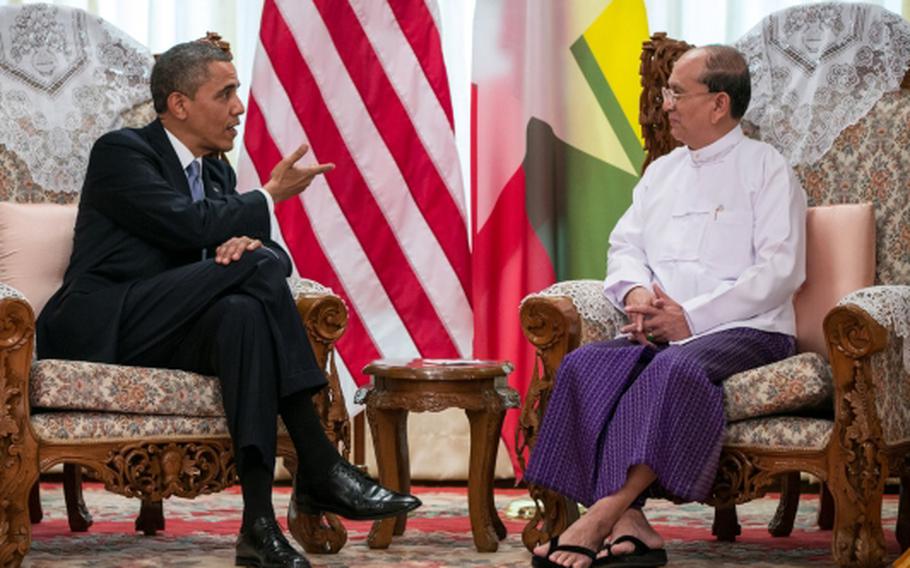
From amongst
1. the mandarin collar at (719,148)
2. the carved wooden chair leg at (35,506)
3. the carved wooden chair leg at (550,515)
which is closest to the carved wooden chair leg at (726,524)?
the carved wooden chair leg at (550,515)

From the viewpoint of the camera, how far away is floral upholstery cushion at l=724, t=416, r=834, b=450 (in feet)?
10.5

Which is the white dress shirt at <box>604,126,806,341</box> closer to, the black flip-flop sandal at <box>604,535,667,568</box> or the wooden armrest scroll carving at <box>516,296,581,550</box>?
the wooden armrest scroll carving at <box>516,296,581,550</box>

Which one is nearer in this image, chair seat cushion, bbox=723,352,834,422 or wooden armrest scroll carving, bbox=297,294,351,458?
chair seat cushion, bbox=723,352,834,422

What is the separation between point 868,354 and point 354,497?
47.6 inches

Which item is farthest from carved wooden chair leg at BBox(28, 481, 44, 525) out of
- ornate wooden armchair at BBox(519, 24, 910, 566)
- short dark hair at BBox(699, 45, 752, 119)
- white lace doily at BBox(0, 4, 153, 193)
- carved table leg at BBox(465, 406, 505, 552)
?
short dark hair at BBox(699, 45, 752, 119)

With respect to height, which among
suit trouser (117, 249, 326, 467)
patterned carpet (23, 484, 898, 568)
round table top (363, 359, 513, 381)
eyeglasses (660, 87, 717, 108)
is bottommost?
patterned carpet (23, 484, 898, 568)

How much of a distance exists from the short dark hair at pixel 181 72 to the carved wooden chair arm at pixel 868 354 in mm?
1715

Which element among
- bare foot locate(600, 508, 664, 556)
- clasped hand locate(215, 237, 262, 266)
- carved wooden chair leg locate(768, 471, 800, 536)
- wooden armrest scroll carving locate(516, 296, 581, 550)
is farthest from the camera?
carved wooden chair leg locate(768, 471, 800, 536)

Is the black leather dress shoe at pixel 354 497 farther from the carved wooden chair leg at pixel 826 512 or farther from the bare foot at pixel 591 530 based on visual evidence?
the carved wooden chair leg at pixel 826 512

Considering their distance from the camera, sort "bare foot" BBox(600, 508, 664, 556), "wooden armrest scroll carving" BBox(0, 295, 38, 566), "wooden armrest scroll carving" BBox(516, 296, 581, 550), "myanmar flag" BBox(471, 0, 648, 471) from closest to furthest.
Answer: "wooden armrest scroll carving" BBox(0, 295, 38, 566) < "bare foot" BBox(600, 508, 664, 556) < "wooden armrest scroll carving" BBox(516, 296, 581, 550) < "myanmar flag" BBox(471, 0, 648, 471)

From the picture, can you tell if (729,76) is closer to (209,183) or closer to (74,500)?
(209,183)

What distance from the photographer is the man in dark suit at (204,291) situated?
10.7 ft

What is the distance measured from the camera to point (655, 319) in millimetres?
3557

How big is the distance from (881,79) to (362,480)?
190 centimetres
